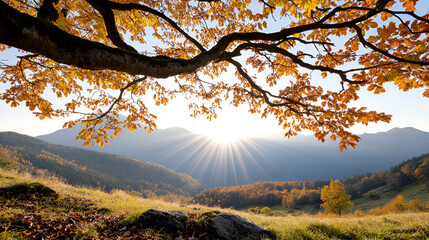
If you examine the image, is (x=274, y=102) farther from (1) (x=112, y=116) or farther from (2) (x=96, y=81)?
(2) (x=96, y=81)

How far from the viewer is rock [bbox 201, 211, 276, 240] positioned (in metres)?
4.11

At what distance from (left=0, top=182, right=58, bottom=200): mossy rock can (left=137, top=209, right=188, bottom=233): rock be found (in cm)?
451

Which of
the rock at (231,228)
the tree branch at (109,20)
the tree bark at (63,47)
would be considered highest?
the tree branch at (109,20)

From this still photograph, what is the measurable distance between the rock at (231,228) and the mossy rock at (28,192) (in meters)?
6.12

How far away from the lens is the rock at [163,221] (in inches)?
164

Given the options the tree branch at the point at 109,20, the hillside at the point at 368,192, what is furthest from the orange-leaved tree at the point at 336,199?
the tree branch at the point at 109,20

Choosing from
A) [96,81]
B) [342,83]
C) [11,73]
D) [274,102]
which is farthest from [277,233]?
[11,73]

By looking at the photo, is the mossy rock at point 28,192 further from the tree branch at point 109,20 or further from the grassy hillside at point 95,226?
the tree branch at point 109,20

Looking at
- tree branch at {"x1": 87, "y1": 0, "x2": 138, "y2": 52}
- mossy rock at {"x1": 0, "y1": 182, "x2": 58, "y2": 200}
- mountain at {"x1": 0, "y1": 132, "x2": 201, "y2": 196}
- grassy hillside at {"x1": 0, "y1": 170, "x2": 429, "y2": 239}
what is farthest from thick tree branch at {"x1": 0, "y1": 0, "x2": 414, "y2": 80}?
mountain at {"x1": 0, "y1": 132, "x2": 201, "y2": 196}

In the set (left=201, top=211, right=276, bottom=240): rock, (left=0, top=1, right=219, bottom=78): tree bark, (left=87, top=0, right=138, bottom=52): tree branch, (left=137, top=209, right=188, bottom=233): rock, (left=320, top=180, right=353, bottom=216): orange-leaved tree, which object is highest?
(left=87, top=0, right=138, bottom=52): tree branch

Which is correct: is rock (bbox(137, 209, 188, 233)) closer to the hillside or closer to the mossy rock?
the mossy rock

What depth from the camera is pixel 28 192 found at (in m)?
5.96

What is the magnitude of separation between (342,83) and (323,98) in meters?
0.56

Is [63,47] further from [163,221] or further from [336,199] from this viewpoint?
[336,199]
